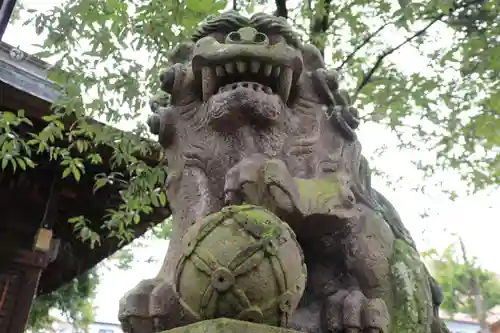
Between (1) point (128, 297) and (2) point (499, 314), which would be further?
(2) point (499, 314)

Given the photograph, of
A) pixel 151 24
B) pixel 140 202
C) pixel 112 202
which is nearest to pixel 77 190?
pixel 112 202

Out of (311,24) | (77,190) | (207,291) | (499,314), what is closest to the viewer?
(207,291)

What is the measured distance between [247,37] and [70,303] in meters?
6.72

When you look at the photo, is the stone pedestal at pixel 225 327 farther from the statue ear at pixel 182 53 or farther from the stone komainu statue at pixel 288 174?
the statue ear at pixel 182 53

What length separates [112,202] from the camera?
18.0 ft

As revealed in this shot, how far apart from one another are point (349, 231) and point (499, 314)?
15245 millimetres

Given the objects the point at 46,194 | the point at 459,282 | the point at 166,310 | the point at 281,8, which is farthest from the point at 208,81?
the point at 459,282

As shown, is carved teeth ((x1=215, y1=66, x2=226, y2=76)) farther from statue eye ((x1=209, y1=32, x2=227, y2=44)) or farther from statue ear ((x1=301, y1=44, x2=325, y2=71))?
statue ear ((x1=301, y1=44, x2=325, y2=71))

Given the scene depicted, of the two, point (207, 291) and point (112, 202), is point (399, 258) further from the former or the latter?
point (112, 202)

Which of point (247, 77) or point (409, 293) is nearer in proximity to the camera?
point (409, 293)

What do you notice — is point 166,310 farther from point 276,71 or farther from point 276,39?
point 276,39

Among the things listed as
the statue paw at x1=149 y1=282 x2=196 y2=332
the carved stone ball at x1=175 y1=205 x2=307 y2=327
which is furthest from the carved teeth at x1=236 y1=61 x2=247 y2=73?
the statue paw at x1=149 y1=282 x2=196 y2=332

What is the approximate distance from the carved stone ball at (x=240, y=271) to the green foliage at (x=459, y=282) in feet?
33.6

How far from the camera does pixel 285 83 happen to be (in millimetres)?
1630
